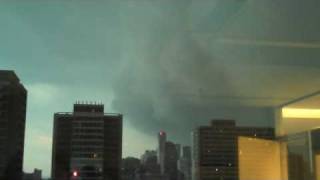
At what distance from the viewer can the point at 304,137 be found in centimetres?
280

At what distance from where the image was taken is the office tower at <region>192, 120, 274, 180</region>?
2.46m

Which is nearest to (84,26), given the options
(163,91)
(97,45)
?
(97,45)

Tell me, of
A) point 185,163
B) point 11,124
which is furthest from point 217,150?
point 11,124

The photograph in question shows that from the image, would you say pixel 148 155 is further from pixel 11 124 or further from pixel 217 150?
pixel 11 124

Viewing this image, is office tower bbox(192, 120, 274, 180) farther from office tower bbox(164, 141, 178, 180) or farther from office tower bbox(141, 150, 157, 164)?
office tower bbox(141, 150, 157, 164)

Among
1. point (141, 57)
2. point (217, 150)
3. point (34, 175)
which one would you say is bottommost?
point (34, 175)

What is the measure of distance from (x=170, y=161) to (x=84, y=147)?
441mm

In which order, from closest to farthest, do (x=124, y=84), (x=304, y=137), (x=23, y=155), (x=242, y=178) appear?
(x=23, y=155), (x=124, y=84), (x=242, y=178), (x=304, y=137)

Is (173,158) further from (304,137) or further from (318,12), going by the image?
(318,12)

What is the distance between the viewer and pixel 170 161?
236cm

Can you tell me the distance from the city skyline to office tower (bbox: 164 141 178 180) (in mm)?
72

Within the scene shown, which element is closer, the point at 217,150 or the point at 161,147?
the point at 161,147

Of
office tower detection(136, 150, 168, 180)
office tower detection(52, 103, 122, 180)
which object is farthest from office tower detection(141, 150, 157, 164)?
office tower detection(52, 103, 122, 180)

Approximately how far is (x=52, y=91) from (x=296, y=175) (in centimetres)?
147
